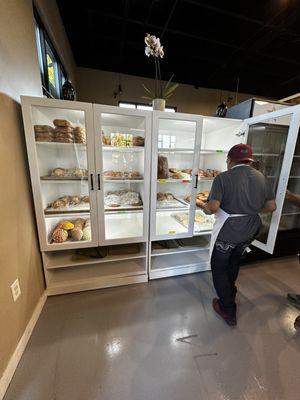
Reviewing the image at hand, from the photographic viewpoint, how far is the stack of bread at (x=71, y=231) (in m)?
1.77

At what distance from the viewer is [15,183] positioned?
4.32ft

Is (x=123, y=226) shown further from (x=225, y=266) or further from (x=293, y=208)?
(x=293, y=208)

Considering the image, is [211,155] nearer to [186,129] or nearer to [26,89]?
[186,129]

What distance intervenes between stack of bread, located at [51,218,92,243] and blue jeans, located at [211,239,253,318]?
129 centimetres

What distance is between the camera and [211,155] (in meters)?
2.53

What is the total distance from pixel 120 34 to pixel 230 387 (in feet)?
14.7

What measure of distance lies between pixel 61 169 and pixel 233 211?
68.1 inches

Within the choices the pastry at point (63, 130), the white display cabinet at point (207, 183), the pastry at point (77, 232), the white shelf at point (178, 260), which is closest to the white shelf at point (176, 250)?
the white display cabinet at point (207, 183)

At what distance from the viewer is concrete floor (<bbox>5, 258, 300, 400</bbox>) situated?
1097 mm

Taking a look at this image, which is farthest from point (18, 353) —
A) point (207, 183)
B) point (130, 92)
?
point (130, 92)

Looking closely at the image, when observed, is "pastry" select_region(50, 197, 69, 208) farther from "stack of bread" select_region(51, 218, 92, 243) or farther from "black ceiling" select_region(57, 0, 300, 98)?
"black ceiling" select_region(57, 0, 300, 98)

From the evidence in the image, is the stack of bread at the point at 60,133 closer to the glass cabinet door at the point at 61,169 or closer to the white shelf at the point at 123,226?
the glass cabinet door at the point at 61,169

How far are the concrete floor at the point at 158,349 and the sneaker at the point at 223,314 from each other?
45 millimetres

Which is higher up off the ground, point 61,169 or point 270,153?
point 270,153
